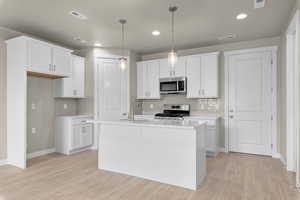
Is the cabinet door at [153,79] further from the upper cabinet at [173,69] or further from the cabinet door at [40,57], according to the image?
the cabinet door at [40,57]

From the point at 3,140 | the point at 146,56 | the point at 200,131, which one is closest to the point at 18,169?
the point at 3,140

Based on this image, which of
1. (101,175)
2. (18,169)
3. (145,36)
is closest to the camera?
(101,175)

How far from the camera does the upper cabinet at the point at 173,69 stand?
481 centimetres

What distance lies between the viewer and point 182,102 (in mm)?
5090

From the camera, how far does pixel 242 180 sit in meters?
2.88

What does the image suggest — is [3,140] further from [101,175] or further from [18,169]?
[101,175]

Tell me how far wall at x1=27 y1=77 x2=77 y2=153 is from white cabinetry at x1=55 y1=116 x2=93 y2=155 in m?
0.20

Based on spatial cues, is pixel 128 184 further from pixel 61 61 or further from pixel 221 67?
pixel 221 67

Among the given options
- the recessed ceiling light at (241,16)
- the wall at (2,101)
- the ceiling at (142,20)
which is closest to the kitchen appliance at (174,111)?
the ceiling at (142,20)

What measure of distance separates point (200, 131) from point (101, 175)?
1814mm

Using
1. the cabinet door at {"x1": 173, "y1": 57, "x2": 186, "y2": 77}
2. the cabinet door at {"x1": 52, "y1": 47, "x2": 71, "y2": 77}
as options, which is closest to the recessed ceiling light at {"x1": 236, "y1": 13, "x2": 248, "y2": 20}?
the cabinet door at {"x1": 173, "y1": 57, "x2": 186, "y2": 77}

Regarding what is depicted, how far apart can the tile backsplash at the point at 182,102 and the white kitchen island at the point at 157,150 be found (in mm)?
1999

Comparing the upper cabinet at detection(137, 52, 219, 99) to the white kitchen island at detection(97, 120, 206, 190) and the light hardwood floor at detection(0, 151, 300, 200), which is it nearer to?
the light hardwood floor at detection(0, 151, 300, 200)

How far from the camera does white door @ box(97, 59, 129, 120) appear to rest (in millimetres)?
4945
